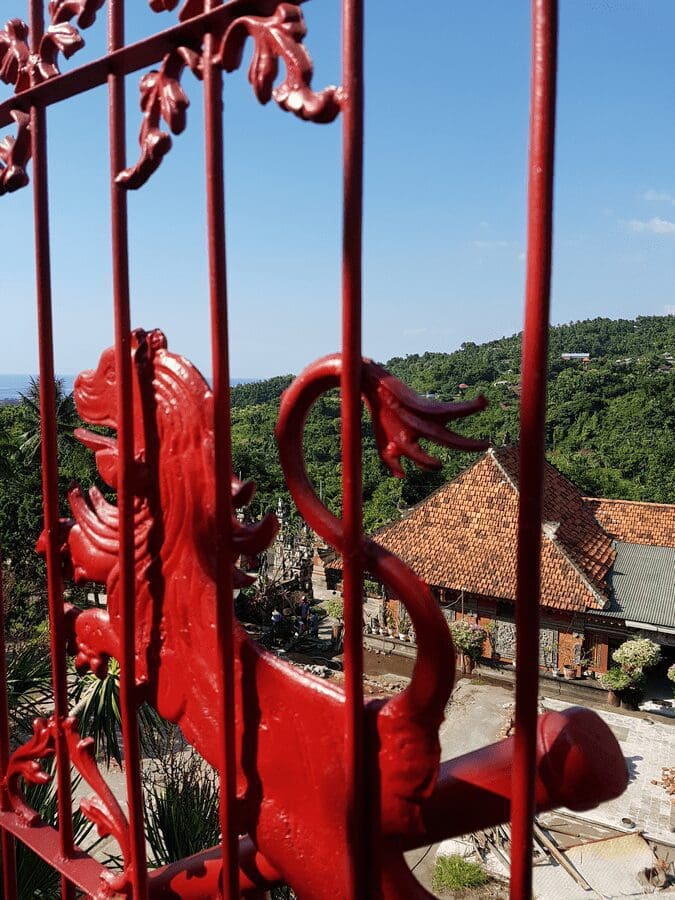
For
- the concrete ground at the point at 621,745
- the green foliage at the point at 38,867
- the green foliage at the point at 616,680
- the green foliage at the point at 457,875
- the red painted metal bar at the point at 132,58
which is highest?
the red painted metal bar at the point at 132,58

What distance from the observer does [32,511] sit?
9805 millimetres

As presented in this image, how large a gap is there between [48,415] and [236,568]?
0.49 m

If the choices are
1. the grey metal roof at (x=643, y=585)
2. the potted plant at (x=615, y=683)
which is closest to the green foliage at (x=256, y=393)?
the grey metal roof at (x=643, y=585)

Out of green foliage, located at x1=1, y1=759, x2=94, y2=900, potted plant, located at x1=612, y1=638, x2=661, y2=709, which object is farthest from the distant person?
green foliage, located at x1=1, y1=759, x2=94, y2=900

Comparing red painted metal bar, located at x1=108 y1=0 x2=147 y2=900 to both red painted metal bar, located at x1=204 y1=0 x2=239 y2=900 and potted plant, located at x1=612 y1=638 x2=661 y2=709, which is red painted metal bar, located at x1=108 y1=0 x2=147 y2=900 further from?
potted plant, located at x1=612 y1=638 x2=661 y2=709

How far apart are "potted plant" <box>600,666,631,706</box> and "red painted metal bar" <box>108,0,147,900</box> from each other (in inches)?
376

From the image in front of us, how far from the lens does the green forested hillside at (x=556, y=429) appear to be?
1859 cm

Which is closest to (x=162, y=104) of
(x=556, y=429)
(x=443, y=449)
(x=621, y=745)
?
(x=621, y=745)

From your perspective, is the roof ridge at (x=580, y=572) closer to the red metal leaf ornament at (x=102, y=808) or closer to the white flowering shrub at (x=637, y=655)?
the white flowering shrub at (x=637, y=655)

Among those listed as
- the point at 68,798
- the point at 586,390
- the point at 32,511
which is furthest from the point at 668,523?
the point at 586,390

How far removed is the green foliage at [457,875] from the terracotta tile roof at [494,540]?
4.49 m

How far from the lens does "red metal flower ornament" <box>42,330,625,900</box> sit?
0.87m

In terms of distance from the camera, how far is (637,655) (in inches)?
363

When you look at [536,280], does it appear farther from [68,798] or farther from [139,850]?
[68,798]
